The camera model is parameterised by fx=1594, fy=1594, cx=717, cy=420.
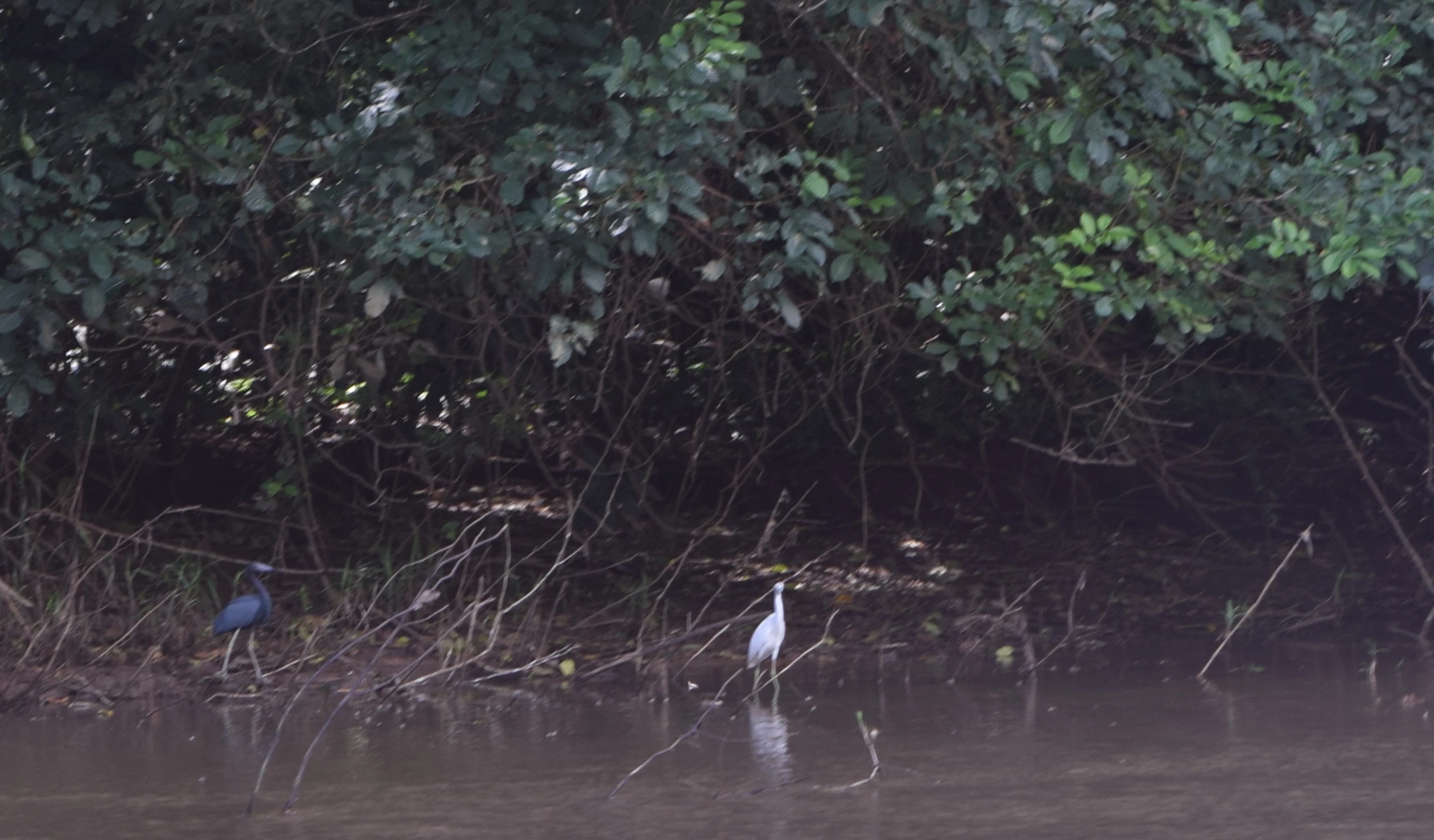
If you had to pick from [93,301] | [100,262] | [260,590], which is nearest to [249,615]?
[260,590]

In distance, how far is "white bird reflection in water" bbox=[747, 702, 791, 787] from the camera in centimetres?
493

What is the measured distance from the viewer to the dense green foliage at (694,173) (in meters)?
Answer: 4.98

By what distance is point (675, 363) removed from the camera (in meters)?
7.70

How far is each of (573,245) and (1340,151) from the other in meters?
2.64

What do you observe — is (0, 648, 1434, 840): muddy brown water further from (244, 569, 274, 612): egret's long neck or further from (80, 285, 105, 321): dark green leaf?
(80, 285, 105, 321): dark green leaf

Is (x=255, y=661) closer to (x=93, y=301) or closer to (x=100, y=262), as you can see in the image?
(x=93, y=301)

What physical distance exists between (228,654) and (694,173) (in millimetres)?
2654

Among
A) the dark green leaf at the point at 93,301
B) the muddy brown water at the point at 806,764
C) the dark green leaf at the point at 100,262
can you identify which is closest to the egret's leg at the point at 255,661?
the muddy brown water at the point at 806,764

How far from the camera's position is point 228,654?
6145 mm

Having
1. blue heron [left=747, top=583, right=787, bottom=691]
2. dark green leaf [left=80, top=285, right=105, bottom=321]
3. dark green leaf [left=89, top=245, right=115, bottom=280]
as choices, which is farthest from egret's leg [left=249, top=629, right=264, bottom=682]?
blue heron [left=747, top=583, right=787, bottom=691]

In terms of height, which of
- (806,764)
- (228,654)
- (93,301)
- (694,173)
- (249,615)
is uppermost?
(694,173)

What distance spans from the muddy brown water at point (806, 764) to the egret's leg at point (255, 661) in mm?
137

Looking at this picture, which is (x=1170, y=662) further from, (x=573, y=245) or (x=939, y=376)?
(x=573, y=245)

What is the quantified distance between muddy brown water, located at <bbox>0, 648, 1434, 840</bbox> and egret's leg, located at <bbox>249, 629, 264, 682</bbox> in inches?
5.4
